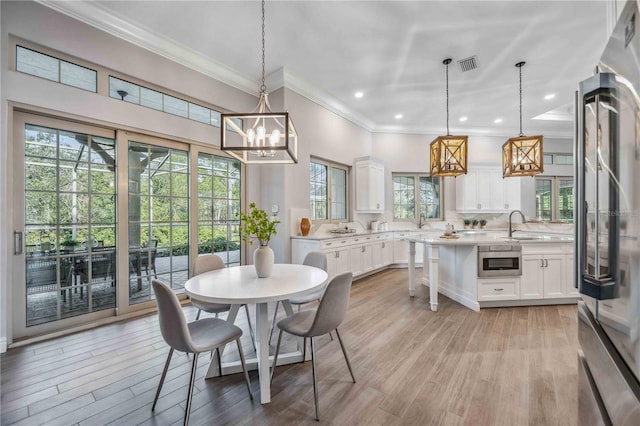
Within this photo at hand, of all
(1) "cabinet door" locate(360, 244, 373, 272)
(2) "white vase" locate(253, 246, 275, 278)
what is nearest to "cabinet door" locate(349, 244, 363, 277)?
(1) "cabinet door" locate(360, 244, 373, 272)

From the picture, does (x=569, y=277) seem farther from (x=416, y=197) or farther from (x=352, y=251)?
(x=416, y=197)

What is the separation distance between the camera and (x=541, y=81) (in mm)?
4457

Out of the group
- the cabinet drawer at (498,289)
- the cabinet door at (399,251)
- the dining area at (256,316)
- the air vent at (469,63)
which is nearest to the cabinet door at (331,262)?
the dining area at (256,316)

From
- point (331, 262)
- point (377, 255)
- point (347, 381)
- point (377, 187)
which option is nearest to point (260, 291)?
point (347, 381)

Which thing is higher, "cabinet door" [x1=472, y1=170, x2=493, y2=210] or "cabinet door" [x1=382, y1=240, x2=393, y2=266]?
"cabinet door" [x1=472, y1=170, x2=493, y2=210]

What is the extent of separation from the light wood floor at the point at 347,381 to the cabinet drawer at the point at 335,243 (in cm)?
138

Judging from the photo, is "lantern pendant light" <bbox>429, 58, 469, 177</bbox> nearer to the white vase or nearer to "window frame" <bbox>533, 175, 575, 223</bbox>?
the white vase

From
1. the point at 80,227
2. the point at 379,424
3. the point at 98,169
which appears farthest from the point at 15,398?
the point at 379,424

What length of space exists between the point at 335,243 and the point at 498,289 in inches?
92.0

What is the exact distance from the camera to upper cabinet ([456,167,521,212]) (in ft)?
21.5

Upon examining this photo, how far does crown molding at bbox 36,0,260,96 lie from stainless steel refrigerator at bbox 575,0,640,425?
412 centimetres

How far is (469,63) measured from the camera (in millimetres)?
3875

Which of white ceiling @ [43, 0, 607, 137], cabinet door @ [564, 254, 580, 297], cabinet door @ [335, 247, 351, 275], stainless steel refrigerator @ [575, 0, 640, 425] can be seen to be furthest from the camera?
cabinet door @ [335, 247, 351, 275]

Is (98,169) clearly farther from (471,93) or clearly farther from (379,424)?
(471,93)
